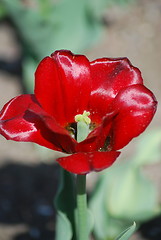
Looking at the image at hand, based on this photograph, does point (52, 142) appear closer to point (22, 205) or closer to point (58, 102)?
point (58, 102)

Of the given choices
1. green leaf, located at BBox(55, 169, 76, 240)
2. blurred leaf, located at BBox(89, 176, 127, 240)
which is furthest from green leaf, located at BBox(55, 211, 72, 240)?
blurred leaf, located at BBox(89, 176, 127, 240)

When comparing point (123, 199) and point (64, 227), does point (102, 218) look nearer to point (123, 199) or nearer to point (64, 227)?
point (123, 199)

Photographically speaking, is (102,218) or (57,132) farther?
(102,218)

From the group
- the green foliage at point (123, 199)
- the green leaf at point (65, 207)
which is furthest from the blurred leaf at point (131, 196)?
the green leaf at point (65, 207)

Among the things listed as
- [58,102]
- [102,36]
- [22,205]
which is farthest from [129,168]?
[102,36]

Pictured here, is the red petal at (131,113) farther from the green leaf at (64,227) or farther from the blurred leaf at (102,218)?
the blurred leaf at (102,218)

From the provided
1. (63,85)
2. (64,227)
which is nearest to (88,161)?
(63,85)

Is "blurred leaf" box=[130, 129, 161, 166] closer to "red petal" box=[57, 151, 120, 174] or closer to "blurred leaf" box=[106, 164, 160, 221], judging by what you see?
"blurred leaf" box=[106, 164, 160, 221]
